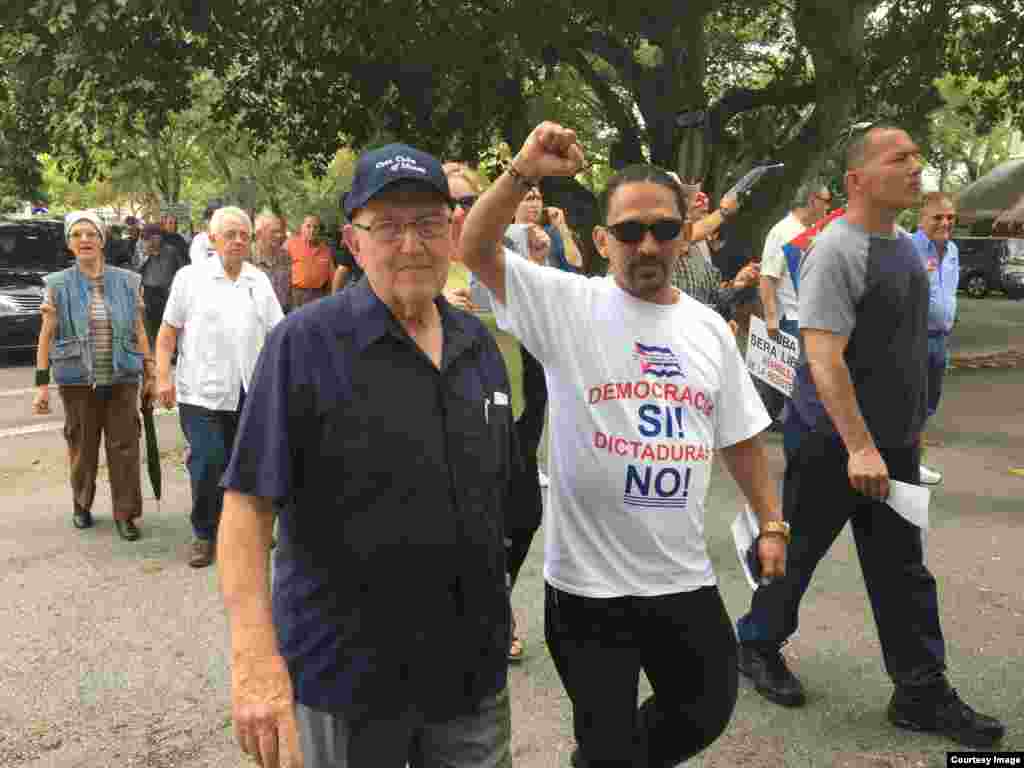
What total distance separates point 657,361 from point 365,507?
3.19 ft

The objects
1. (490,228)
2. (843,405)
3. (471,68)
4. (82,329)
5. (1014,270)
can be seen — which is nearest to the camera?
(490,228)

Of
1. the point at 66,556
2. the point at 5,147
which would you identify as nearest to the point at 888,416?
the point at 66,556

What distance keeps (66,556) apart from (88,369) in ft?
3.56

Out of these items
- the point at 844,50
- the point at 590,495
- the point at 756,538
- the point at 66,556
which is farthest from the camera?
the point at 844,50

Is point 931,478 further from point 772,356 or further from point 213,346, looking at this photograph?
point 213,346

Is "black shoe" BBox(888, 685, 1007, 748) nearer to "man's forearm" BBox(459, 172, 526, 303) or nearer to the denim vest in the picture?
"man's forearm" BBox(459, 172, 526, 303)

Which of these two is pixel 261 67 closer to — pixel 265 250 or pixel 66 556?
pixel 265 250

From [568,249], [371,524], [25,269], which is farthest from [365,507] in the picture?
[25,269]

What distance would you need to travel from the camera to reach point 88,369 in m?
6.31

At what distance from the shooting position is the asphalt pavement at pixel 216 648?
3.67 metres

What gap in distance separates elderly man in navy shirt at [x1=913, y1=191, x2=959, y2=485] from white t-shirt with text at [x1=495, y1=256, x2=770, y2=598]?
4.98m

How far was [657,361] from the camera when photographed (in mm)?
2693

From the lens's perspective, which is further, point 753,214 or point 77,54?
point 753,214

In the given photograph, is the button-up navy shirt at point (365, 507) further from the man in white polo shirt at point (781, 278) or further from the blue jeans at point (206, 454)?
the man in white polo shirt at point (781, 278)
